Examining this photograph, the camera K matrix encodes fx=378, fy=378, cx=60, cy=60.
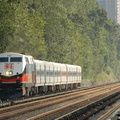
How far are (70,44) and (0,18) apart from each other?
2878 centimetres

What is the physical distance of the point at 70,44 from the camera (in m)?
66.2

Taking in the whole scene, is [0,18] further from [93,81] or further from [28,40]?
[93,81]

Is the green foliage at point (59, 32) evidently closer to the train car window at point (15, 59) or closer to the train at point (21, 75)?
the train at point (21, 75)

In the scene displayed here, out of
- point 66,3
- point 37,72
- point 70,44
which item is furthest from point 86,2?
point 37,72

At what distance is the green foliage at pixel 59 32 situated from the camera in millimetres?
41031

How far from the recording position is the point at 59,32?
6278cm

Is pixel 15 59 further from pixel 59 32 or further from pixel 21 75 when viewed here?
pixel 59 32

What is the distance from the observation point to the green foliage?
41.0m

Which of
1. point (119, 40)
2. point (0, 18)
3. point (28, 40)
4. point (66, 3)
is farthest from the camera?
point (119, 40)

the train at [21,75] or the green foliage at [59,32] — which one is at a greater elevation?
the green foliage at [59,32]

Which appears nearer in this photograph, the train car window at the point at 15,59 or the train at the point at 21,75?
the train at the point at 21,75

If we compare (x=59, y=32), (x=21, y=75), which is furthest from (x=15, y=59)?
(x=59, y=32)

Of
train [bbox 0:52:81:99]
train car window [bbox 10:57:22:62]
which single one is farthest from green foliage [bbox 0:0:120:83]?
train car window [bbox 10:57:22:62]

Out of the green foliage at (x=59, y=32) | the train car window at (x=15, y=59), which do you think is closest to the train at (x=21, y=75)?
the train car window at (x=15, y=59)
